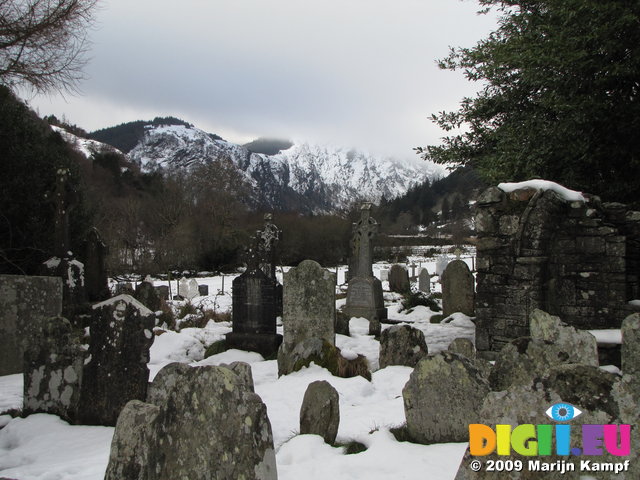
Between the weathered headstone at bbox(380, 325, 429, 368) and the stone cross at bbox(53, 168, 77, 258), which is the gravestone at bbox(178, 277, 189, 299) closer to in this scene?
the stone cross at bbox(53, 168, 77, 258)

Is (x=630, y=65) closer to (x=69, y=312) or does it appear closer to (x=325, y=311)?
(x=325, y=311)

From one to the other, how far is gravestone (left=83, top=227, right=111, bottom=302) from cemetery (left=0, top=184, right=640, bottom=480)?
0.05 m

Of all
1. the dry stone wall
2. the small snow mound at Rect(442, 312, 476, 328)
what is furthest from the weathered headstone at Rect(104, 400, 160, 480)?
the small snow mound at Rect(442, 312, 476, 328)

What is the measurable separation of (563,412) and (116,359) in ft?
13.6

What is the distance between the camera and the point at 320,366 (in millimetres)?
6398

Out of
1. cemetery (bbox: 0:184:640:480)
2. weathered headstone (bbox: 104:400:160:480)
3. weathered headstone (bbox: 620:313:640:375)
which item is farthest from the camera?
weathered headstone (bbox: 620:313:640:375)

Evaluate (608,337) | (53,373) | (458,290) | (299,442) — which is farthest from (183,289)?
(299,442)

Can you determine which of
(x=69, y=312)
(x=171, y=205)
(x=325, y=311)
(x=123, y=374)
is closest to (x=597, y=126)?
(x=325, y=311)

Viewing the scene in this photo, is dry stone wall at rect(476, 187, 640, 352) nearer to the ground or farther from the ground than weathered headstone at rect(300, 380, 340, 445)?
farther from the ground

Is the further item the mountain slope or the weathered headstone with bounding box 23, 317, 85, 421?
the mountain slope

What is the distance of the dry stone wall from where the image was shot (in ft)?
23.8

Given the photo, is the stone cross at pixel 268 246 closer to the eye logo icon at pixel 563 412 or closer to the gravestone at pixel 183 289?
the eye logo icon at pixel 563 412

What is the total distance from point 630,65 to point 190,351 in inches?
370

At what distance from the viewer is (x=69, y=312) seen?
9.39 metres
